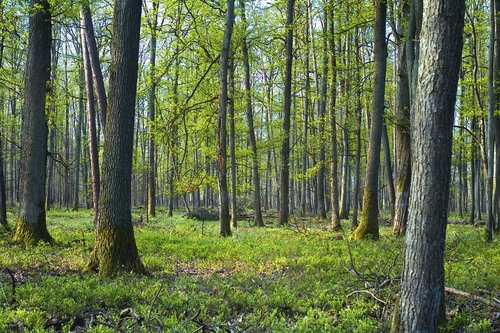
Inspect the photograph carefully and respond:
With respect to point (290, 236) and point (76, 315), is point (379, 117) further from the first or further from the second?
point (76, 315)

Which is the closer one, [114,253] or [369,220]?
[114,253]

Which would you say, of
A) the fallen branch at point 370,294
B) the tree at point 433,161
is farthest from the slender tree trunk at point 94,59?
the tree at point 433,161

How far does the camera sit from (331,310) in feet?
16.9

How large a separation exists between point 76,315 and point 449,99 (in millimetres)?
4720

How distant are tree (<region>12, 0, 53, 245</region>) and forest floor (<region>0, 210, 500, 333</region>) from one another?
70cm

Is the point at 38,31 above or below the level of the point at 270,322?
above

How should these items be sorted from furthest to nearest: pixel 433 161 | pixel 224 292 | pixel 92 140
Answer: pixel 92 140, pixel 224 292, pixel 433 161

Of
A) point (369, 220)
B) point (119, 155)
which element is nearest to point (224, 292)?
point (119, 155)

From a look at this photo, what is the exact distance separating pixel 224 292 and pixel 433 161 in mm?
3677

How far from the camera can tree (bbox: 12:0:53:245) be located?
373 inches

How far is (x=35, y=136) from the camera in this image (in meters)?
9.66

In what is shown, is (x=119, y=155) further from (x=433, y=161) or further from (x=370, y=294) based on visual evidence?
(x=433, y=161)

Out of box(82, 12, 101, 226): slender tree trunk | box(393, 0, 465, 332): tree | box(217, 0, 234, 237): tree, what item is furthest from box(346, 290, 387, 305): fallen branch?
box(82, 12, 101, 226): slender tree trunk

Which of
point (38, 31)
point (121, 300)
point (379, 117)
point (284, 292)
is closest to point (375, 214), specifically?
point (379, 117)
